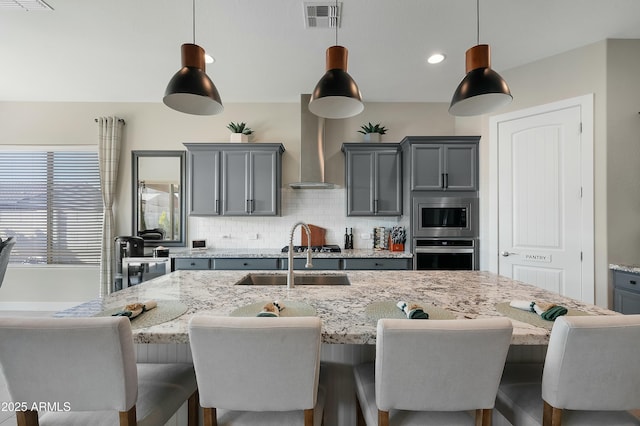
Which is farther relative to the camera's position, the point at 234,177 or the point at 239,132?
the point at 239,132

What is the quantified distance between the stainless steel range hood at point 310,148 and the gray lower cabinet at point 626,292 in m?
2.89

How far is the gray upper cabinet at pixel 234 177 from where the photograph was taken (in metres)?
3.58

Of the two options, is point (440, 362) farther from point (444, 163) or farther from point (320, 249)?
point (444, 163)

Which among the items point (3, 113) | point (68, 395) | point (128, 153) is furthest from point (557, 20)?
point (3, 113)

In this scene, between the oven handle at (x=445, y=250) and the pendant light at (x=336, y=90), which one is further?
the oven handle at (x=445, y=250)

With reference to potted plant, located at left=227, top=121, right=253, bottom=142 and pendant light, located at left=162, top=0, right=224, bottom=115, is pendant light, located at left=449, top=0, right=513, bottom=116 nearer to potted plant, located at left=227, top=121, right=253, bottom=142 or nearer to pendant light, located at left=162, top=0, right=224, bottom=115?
pendant light, located at left=162, top=0, right=224, bottom=115

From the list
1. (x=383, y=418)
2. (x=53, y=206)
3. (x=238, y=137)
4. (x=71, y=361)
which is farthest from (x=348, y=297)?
(x=53, y=206)

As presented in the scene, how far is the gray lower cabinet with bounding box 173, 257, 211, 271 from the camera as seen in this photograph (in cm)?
331

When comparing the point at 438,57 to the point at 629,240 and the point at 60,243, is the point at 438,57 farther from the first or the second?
the point at 60,243

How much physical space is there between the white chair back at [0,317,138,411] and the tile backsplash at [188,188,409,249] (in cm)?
304

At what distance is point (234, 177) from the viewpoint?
358cm

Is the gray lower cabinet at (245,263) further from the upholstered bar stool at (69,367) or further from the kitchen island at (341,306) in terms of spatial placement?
the upholstered bar stool at (69,367)

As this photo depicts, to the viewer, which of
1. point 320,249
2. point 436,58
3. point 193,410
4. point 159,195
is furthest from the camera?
point 159,195

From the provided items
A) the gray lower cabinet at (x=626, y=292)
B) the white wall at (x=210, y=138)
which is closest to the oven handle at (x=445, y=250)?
the white wall at (x=210, y=138)
